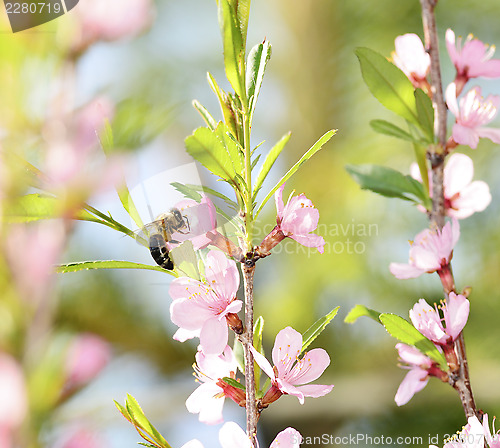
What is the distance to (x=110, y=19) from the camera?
0.29 meters

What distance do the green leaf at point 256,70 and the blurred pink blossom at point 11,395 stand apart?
12 cm

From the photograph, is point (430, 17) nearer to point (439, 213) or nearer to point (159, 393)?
point (439, 213)

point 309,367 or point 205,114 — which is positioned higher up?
point 205,114

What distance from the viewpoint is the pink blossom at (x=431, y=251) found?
24 cm

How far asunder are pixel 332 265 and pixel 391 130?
760 millimetres

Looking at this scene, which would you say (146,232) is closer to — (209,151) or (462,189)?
(209,151)

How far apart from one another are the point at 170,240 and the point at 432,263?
0.12 m

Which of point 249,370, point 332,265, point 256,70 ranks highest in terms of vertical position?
point 256,70

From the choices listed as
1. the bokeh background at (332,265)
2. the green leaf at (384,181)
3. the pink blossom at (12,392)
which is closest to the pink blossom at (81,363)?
the pink blossom at (12,392)

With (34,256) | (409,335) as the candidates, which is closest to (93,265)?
(34,256)

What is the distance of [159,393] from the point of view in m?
0.90

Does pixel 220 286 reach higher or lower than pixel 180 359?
higher

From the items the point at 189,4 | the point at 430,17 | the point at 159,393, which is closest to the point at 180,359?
the point at 159,393

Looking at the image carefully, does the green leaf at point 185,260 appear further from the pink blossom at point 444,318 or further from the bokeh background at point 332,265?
the bokeh background at point 332,265
